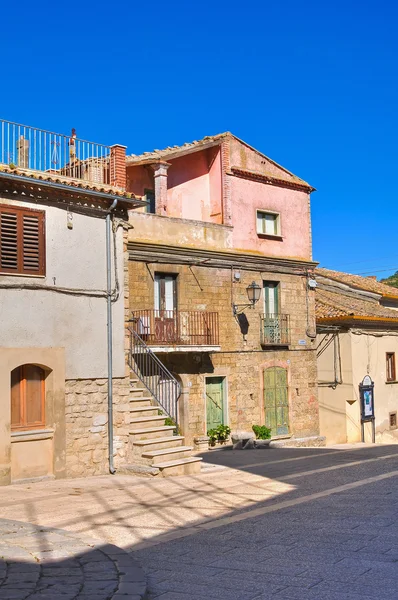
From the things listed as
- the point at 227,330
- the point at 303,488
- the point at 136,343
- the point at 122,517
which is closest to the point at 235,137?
the point at 227,330

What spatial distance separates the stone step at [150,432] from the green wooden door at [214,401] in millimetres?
5626

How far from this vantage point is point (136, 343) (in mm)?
16828

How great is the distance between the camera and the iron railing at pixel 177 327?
17922 mm

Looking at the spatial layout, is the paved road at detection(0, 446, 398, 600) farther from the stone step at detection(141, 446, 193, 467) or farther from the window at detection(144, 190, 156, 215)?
the window at detection(144, 190, 156, 215)

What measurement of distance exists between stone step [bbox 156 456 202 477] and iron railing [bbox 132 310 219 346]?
4437mm

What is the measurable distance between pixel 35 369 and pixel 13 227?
8.43ft

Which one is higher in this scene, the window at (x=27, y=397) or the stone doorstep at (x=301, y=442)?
the window at (x=27, y=397)

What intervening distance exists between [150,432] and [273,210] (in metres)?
10.6

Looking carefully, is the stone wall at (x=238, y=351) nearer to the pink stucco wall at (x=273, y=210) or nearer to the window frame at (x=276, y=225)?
the pink stucco wall at (x=273, y=210)

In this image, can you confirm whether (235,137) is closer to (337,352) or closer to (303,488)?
(337,352)

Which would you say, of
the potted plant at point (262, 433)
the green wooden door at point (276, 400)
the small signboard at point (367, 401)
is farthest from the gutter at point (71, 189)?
the small signboard at point (367, 401)

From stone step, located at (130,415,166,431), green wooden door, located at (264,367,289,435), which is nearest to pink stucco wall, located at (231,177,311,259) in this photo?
green wooden door, located at (264,367,289,435)

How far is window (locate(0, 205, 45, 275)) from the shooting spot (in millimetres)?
12430

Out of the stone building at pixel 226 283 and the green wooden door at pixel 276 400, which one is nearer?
the stone building at pixel 226 283
